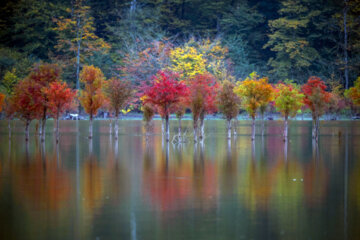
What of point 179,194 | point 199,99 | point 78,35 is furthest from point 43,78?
point 78,35

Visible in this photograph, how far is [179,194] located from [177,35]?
70.2 meters

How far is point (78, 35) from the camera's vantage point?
85.4 meters

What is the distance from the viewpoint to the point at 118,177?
21672 millimetres

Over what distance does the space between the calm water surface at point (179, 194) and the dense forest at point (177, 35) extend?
50151 millimetres

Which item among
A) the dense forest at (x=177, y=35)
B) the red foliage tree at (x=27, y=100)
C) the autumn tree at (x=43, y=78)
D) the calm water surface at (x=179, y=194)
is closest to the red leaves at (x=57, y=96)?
the autumn tree at (x=43, y=78)

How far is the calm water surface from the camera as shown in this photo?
44.0 feet

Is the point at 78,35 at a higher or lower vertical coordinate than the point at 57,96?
higher

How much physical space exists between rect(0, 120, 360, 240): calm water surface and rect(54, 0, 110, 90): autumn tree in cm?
5491

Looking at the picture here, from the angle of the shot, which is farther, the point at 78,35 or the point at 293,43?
the point at 78,35

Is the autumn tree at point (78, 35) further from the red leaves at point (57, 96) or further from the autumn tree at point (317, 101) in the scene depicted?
the autumn tree at point (317, 101)

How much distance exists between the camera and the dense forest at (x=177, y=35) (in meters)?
82.4

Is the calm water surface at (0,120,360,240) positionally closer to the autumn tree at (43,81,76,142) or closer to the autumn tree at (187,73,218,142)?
the autumn tree at (43,81,76,142)

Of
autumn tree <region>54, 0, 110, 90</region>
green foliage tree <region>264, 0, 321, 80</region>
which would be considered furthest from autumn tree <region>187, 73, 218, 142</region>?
autumn tree <region>54, 0, 110, 90</region>

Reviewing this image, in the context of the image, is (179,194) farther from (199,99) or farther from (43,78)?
(43,78)
